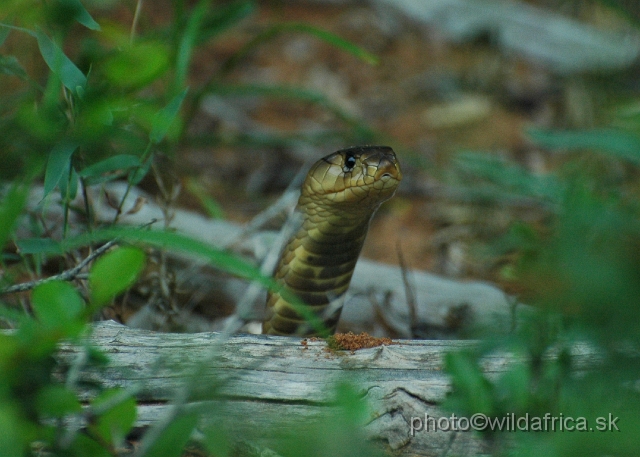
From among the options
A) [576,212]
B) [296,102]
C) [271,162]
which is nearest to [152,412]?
[576,212]

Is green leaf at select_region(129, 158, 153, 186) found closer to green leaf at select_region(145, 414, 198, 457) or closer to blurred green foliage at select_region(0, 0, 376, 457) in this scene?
blurred green foliage at select_region(0, 0, 376, 457)

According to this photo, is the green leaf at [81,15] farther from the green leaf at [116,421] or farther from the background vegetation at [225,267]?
the green leaf at [116,421]

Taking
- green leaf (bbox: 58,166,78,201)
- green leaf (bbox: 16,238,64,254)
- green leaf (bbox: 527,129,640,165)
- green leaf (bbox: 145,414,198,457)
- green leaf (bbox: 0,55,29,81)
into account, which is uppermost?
green leaf (bbox: 527,129,640,165)

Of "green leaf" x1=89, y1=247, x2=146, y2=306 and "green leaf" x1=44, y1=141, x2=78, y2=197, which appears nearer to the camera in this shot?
"green leaf" x1=89, y1=247, x2=146, y2=306

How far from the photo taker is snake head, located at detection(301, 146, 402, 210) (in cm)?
235

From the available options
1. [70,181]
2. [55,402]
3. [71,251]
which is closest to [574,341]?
[55,402]

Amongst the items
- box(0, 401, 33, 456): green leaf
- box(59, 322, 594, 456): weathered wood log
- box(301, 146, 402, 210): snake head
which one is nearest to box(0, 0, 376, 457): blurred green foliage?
box(0, 401, 33, 456): green leaf

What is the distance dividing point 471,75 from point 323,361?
4365mm

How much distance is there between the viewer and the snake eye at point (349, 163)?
2.40 metres

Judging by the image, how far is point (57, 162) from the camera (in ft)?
5.74

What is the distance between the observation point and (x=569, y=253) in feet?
2.94

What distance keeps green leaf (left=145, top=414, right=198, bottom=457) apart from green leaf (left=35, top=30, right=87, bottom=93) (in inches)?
36.8

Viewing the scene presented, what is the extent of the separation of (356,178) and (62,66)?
3.22 feet

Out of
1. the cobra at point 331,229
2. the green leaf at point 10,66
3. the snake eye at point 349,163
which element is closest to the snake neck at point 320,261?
the cobra at point 331,229
